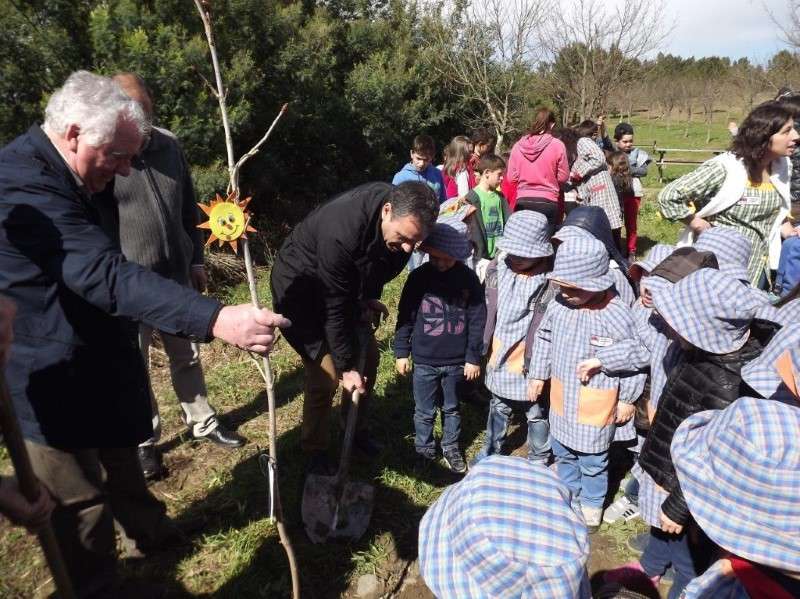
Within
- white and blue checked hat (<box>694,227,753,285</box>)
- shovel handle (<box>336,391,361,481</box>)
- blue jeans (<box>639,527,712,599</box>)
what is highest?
white and blue checked hat (<box>694,227,753,285</box>)

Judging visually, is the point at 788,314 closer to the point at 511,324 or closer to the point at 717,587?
the point at 717,587

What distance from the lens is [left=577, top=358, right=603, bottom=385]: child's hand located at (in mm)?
2682

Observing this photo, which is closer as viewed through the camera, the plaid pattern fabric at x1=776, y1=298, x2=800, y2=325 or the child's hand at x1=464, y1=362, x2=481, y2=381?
the plaid pattern fabric at x1=776, y1=298, x2=800, y2=325

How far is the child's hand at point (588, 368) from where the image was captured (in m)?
2.68

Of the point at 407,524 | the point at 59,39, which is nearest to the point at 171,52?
the point at 59,39

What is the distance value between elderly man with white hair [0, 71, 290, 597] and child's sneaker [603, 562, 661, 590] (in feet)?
6.85

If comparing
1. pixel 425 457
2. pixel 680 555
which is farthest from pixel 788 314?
pixel 425 457

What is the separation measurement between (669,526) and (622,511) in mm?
935

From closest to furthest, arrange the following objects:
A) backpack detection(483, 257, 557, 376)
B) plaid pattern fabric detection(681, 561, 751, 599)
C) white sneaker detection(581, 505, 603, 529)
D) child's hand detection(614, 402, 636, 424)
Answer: plaid pattern fabric detection(681, 561, 751, 599) → child's hand detection(614, 402, 636, 424) → white sneaker detection(581, 505, 603, 529) → backpack detection(483, 257, 557, 376)

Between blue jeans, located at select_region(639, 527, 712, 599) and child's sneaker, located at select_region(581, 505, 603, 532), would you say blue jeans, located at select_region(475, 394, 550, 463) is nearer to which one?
child's sneaker, located at select_region(581, 505, 603, 532)

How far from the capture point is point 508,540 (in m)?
1.15

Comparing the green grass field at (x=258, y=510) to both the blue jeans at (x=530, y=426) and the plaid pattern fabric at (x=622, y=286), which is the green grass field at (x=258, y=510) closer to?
Result: the blue jeans at (x=530, y=426)

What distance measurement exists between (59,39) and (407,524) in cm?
613

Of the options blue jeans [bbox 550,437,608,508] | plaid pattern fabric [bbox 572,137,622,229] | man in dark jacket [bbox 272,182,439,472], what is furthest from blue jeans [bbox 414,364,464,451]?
plaid pattern fabric [bbox 572,137,622,229]
